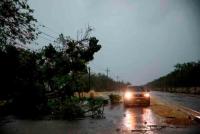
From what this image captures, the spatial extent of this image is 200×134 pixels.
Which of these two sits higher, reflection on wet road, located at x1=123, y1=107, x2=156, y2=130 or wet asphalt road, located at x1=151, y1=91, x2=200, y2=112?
wet asphalt road, located at x1=151, y1=91, x2=200, y2=112

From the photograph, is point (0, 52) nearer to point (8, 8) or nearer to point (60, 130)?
point (8, 8)

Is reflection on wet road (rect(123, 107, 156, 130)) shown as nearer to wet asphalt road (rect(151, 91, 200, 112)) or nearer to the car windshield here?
wet asphalt road (rect(151, 91, 200, 112))

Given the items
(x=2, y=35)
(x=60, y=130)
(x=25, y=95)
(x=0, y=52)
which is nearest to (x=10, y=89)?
(x=25, y=95)

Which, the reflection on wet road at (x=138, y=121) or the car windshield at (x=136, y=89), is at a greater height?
the car windshield at (x=136, y=89)

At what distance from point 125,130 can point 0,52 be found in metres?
12.6

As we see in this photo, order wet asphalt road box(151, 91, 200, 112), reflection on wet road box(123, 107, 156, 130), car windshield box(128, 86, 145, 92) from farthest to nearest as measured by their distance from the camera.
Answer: car windshield box(128, 86, 145, 92) → wet asphalt road box(151, 91, 200, 112) → reflection on wet road box(123, 107, 156, 130)

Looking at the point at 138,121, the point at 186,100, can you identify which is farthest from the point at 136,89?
the point at 138,121

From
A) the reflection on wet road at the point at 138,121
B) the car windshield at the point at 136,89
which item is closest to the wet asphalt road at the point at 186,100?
the car windshield at the point at 136,89

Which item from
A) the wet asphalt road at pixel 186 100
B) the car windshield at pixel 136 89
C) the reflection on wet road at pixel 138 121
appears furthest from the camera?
the car windshield at pixel 136 89

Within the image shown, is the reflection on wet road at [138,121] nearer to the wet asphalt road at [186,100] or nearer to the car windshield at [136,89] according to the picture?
the wet asphalt road at [186,100]

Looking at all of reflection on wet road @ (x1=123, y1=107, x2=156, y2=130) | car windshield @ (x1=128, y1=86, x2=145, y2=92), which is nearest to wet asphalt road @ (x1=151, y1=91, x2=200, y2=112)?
car windshield @ (x1=128, y1=86, x2=145, y2=92)

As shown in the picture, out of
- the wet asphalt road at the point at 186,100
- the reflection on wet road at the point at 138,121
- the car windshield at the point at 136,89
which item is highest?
the car windshield at the point at 136,89

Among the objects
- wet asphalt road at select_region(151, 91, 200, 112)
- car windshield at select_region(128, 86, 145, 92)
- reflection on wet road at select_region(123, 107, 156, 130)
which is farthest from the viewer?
car windshield at select_region(128, 86, 145, 92)

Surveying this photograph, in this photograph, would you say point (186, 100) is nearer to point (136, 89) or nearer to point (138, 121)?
point (136, 89)
